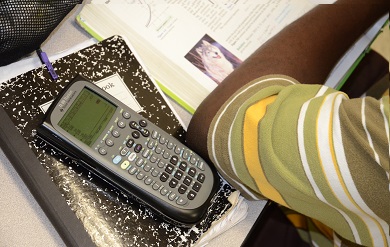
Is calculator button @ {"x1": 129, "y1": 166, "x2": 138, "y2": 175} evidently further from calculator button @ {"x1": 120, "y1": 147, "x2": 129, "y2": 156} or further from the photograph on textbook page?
the photograph on textbook page

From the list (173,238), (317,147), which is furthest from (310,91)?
(173,238)

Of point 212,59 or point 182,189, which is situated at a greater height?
point 212,59

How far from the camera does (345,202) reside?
421 millimetres

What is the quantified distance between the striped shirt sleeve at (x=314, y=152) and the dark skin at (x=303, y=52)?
0.07ft

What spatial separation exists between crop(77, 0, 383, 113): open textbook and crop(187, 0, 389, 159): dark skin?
0.05 metres

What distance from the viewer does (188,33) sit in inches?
23.3

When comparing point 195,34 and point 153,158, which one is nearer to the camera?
point 153,158

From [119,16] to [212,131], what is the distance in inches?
8.0

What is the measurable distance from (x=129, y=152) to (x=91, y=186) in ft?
0.17

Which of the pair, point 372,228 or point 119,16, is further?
point 119,16

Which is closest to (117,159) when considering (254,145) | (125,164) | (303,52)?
(125,164)

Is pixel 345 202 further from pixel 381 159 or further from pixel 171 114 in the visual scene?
pixel 171 114

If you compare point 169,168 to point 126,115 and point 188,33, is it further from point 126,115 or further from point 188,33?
point 188,33

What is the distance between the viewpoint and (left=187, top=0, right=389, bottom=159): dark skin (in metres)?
0.50
